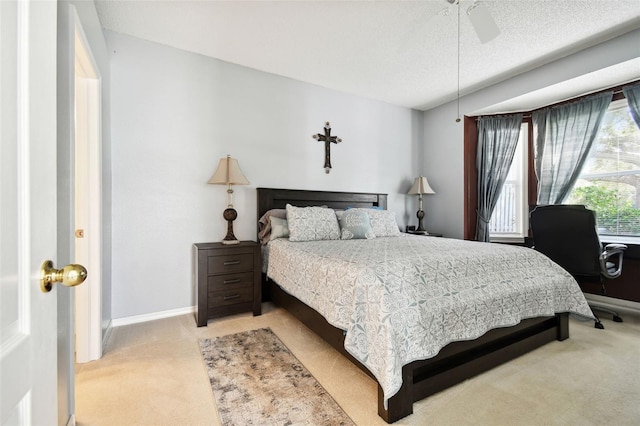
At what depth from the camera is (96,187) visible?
206 cm

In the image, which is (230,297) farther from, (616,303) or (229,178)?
(616,303)

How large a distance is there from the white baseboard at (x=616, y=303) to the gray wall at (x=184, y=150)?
3.29 metres

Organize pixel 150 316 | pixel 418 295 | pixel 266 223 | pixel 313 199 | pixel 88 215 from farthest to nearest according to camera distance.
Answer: pixel 313 199, pixel 266 223, pixel 150 316, pixel 88 215, pixel 418 295

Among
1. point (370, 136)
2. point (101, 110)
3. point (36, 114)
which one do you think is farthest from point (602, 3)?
point (101, 110)

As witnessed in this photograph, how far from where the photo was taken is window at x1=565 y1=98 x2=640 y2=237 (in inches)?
124

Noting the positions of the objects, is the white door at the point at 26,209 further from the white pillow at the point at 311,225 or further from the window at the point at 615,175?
the window at the point at 615,175

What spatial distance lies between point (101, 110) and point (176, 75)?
3.13ft

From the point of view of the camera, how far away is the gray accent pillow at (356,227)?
10.1 feet

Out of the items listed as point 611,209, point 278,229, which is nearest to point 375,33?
point 278,229

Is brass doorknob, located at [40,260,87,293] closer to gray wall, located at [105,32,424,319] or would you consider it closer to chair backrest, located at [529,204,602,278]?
gray wall, located at [105,32,424,319]

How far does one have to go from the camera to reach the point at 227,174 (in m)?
2.91

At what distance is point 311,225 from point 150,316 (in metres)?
1.78

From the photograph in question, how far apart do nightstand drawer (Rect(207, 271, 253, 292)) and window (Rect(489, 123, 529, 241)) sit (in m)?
3.50

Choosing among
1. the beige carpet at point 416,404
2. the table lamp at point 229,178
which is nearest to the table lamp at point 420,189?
the beige carpet at point 416,404
